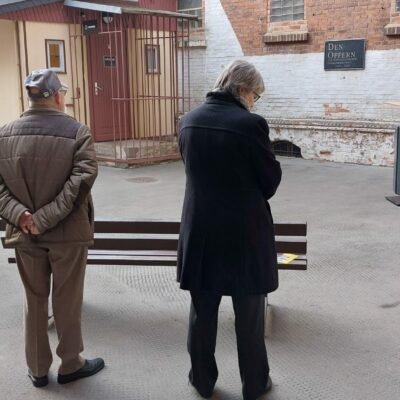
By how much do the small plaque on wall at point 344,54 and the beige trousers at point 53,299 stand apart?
9.19m

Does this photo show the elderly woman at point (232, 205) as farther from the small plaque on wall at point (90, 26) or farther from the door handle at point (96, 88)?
the door handle at point (96, 88)

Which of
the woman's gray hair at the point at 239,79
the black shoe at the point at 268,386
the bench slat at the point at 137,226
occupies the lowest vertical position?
the black shoe at the point at 268,386

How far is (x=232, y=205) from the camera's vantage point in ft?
8.98

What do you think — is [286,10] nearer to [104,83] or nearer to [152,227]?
[104,83]

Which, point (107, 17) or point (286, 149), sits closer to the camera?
point (107, 17)

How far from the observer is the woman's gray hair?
9.03 feet

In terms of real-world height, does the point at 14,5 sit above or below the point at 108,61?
above

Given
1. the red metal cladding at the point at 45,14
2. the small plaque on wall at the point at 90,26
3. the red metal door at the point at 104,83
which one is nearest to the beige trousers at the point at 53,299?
the small plaque on wall at the point at 90,26

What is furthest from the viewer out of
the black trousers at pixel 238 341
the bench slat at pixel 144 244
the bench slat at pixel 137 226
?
the bench slat at pixel 144 244

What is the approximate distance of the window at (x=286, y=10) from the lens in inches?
465

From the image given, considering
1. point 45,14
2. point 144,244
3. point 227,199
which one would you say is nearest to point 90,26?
point 45,14

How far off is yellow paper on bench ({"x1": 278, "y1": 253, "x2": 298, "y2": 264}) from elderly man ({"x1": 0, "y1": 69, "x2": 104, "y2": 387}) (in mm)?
1451

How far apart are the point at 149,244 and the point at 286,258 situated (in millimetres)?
1008

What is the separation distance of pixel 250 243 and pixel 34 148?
4.07ft
